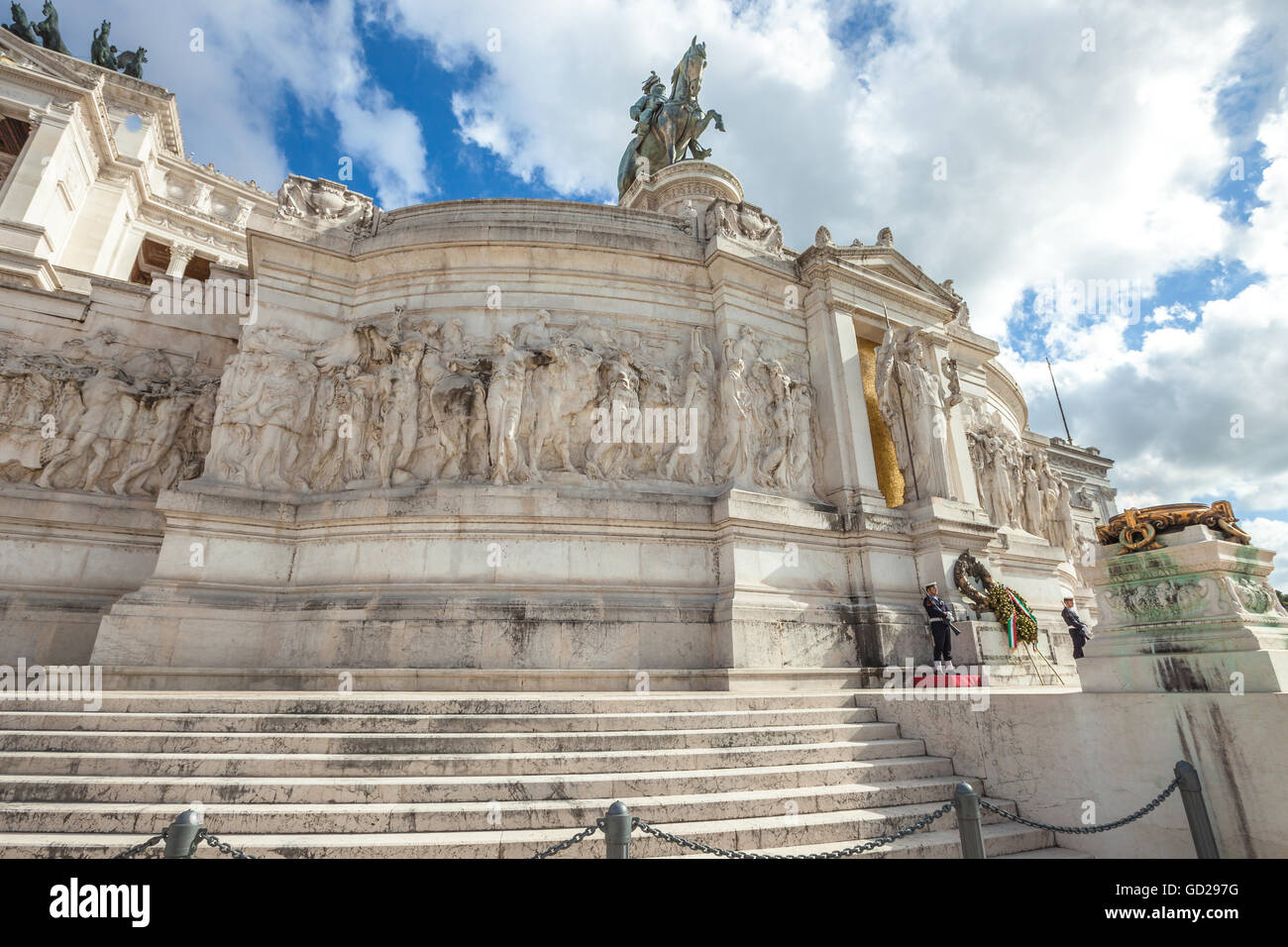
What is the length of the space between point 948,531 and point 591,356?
8.16m

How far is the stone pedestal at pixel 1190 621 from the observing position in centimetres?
498

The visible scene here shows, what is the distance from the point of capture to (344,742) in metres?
6.28

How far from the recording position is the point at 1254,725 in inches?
183

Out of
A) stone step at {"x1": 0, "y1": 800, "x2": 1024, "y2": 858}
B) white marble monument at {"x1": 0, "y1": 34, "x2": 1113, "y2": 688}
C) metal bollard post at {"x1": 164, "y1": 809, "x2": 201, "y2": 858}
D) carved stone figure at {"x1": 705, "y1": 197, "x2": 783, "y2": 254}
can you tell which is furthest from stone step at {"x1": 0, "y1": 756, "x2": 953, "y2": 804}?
carved stone figure at {"x1": 705, "y1": 197, "x2": 783, "y2": 254}

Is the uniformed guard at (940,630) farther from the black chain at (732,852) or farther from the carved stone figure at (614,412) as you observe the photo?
the black chain at (732,852)

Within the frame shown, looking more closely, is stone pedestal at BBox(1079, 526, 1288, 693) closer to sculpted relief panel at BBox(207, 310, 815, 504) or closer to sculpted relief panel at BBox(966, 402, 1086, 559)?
sculpted relief panel at BBox(207, 310, 815, 504)

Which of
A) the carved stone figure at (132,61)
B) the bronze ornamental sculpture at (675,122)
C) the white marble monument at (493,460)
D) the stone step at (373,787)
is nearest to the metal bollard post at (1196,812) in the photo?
the stone step at (373,787)

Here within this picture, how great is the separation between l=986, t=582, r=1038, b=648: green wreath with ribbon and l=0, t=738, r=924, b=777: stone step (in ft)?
25.3

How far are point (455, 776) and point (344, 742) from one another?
4.24 feet

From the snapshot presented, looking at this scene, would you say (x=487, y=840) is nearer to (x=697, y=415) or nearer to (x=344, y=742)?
(x=344, y=742)

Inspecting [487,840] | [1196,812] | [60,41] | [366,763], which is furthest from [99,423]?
[60,41]
